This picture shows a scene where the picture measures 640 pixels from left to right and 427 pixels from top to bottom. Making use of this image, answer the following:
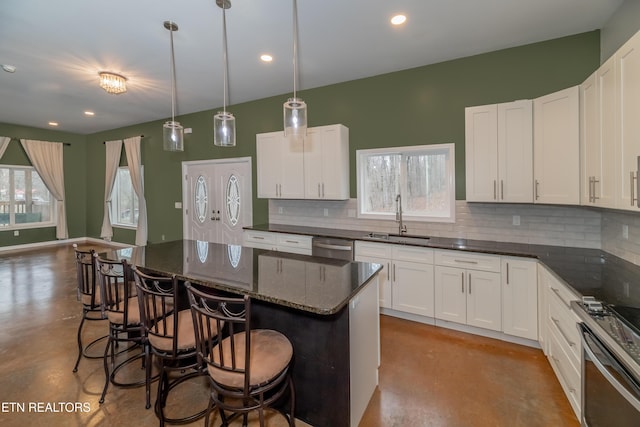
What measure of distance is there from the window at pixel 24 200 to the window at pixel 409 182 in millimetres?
8455

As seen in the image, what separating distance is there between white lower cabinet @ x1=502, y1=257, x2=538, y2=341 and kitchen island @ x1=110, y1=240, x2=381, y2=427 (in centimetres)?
145

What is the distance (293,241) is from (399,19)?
2744 mm

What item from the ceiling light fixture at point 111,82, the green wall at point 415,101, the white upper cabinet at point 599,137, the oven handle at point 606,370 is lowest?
the oven handle at point 606,370

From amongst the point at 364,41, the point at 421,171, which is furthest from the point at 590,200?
the point at 364,41

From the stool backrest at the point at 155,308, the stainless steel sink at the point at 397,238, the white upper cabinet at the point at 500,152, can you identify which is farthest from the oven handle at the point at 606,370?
the stool backrest at the point at 155,308

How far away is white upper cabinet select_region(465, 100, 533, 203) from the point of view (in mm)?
2877

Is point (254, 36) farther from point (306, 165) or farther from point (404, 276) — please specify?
point (404, 276)

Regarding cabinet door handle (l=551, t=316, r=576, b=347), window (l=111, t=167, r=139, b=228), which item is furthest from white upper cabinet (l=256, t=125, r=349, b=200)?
window (l=111, t=167, r=139, b=228)

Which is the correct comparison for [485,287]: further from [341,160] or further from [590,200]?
[341,160]

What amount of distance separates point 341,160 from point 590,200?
101 inches

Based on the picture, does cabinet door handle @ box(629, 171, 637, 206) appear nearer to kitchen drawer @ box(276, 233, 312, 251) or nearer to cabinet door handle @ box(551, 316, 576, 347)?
cabinet door handle @ box(551, 316, 576, 347)

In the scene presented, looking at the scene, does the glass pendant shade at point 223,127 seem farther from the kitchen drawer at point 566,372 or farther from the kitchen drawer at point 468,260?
the kitchen drawer at point 566,372

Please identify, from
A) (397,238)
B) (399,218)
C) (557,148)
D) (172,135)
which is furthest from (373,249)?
(172,135)

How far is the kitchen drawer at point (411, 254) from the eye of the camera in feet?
10.2
